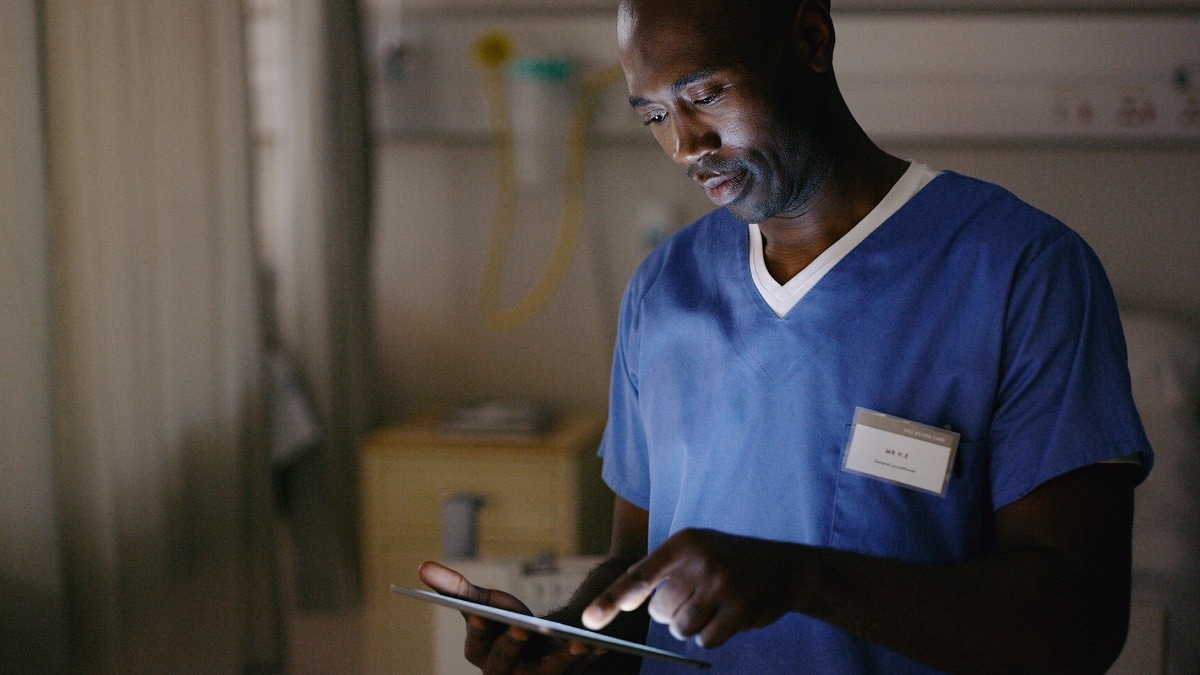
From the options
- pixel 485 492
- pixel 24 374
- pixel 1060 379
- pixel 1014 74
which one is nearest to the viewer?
pixel 1060 379

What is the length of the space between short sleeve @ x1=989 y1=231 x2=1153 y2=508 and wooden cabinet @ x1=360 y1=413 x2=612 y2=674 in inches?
66.8

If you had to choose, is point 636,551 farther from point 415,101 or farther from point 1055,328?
point 415,101

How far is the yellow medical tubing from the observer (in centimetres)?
295

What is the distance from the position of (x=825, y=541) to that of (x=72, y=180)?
1.47 metres

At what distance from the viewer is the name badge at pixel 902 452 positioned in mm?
954

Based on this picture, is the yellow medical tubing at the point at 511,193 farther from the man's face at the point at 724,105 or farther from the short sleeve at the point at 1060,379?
the short sleeve at the point at 1060,379

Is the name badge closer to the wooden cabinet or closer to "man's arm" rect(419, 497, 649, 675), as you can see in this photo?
"man's arm" rect(419, 497, 649, 675)

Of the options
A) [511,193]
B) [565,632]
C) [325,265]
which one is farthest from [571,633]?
[511,193]

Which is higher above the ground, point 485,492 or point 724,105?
point 724,105

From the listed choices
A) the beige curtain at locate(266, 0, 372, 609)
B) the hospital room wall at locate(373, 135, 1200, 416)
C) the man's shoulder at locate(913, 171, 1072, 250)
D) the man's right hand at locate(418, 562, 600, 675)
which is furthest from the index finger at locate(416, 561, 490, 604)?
the hospital room wall at locate(373, 135, 1200, 416)

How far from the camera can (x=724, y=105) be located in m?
1.01

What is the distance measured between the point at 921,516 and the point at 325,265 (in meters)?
2.14

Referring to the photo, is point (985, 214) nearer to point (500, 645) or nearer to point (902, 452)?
point (902, 452)

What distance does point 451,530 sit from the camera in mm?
2232
